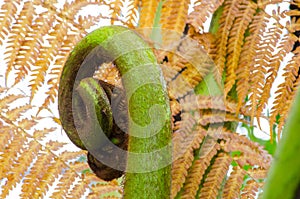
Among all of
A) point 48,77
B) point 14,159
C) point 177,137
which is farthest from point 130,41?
point 14,159

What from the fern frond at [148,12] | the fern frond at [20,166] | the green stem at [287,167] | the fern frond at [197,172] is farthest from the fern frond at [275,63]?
the green stem at [287,167]

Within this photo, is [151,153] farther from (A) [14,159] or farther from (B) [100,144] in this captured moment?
(A) [14,159]

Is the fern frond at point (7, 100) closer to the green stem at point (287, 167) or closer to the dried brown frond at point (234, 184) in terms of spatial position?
the dried brown frond at point (234, 184)

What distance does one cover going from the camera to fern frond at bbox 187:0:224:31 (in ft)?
2.48

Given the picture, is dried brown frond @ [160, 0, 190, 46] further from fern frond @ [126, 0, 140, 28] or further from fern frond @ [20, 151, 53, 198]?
fern frond @ [20, 151, 53, 198]

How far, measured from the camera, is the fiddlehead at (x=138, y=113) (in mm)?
353

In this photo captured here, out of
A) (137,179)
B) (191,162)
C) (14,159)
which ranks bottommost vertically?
(14,159)

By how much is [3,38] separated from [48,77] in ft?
0.39

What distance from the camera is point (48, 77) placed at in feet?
2.91

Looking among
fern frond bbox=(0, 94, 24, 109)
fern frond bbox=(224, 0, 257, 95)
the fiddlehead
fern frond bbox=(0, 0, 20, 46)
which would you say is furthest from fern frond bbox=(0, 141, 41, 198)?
the fiddlehead

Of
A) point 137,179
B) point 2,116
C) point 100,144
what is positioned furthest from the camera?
point 2,116

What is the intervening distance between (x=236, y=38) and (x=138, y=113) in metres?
0.45

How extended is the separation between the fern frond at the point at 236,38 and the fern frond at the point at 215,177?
0.39ft

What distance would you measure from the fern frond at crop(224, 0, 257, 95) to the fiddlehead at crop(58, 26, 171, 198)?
33 cm
